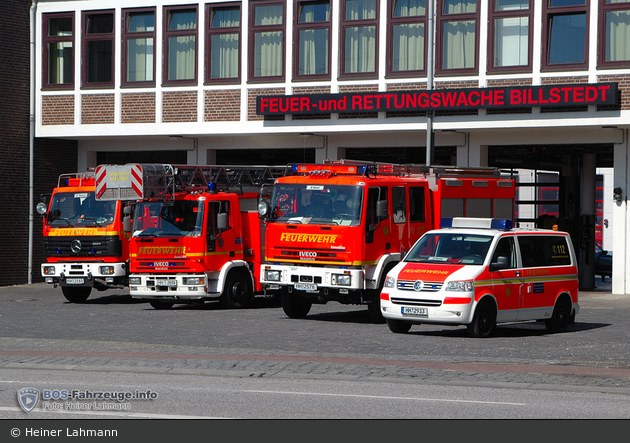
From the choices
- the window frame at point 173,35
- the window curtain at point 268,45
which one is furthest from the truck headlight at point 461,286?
the window frame at point 173,35

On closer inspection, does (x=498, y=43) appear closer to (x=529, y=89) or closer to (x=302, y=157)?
(x=529, y=89)

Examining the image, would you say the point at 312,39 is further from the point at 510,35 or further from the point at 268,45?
the point at 510,35

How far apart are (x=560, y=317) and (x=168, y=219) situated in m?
8.57

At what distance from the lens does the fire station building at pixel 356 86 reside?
25.5 m

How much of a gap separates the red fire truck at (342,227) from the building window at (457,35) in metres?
7.55

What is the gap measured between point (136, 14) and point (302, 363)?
19.6 metres

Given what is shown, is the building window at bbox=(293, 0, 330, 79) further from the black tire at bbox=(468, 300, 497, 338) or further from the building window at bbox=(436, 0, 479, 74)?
the black tire at bbox=(468, 300, 497, 338)

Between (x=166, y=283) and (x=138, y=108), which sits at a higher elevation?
(x=138, y=108)

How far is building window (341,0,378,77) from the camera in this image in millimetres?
27547

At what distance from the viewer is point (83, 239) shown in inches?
923

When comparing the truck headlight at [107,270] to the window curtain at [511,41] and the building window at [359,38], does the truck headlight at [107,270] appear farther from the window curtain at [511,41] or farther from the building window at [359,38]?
the window curtain at [511,41]

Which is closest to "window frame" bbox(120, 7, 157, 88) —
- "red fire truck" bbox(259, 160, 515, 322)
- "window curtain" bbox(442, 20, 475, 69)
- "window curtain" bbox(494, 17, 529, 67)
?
"window curtain" bbox(442, 20, 475, 69)

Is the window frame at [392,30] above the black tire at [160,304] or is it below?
above

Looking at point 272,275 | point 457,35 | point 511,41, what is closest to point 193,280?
point 272,275
